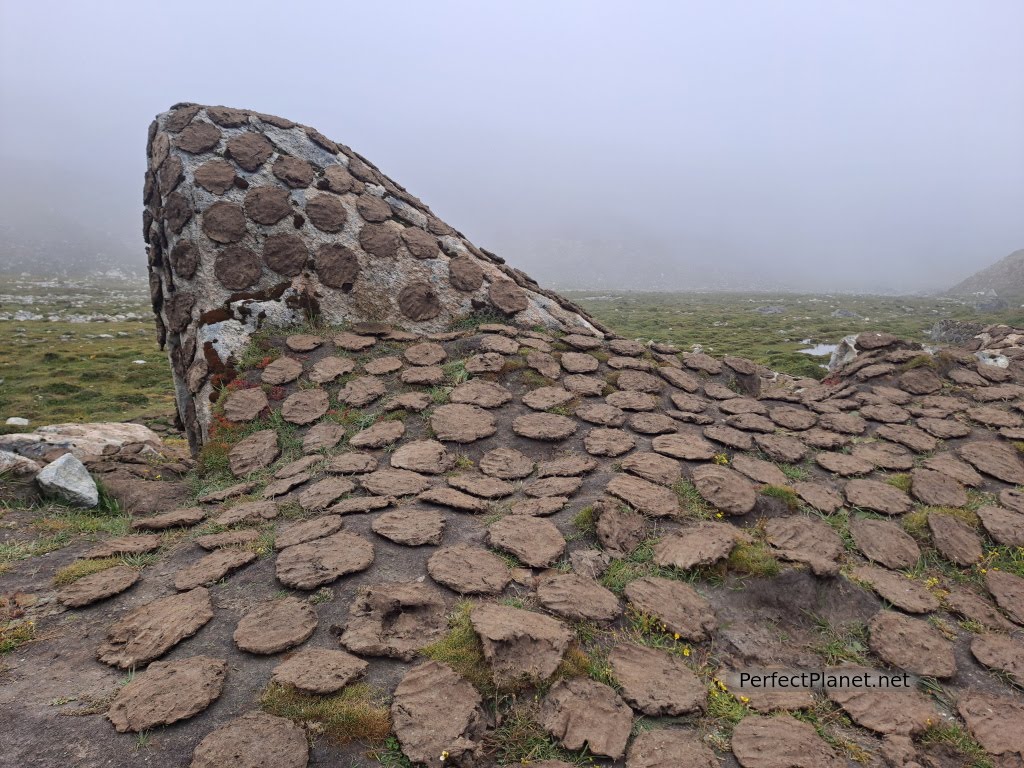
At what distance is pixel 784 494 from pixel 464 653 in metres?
4.26

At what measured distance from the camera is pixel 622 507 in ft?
18.5

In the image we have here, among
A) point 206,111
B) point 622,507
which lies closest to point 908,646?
point 622,507

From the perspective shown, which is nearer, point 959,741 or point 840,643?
point 959,741

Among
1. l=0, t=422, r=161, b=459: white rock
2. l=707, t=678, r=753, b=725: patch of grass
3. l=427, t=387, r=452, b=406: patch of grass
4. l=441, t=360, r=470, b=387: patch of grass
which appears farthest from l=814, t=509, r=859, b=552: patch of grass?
l=0, t=422, r=161, b=459: white rock

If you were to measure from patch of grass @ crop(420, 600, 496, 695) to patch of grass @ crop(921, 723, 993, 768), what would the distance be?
2960mm

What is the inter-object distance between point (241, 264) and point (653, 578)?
8.96 metres

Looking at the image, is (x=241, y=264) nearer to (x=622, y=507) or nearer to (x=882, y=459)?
(x=622, y=507)

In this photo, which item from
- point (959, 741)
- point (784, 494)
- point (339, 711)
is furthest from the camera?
point (784, 494)

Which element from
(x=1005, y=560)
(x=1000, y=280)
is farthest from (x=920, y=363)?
(x=1000, y=280)

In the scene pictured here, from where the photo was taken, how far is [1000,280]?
121 meters

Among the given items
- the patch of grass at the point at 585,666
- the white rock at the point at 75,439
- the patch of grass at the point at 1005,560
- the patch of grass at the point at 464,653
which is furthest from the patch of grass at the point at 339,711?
the white rock at the point at 75,439

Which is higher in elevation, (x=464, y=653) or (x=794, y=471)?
(x=794, y=471)

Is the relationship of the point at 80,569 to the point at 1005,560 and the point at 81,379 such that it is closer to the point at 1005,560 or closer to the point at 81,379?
the point at 1005,560

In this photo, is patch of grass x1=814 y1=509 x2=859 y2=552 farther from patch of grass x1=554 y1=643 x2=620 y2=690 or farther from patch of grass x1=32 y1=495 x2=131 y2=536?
patch of grass x1=32 y1=495 x2=131 y2=536
